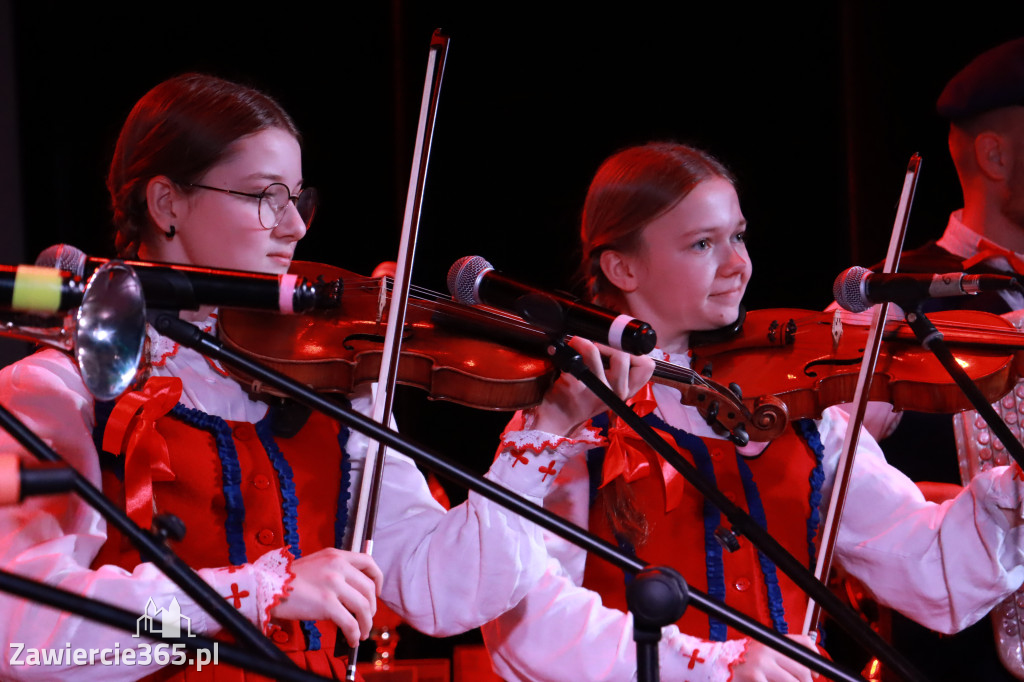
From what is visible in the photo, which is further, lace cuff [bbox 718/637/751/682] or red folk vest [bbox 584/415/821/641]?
red folk vest [bbox 584/415/821/641]

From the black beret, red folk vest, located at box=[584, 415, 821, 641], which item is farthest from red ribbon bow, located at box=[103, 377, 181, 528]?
the black beret

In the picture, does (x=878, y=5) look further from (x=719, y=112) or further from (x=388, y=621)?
(x=388, y=621)

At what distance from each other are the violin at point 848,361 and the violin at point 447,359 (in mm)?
125

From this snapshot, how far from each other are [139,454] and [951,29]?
8.59 ft

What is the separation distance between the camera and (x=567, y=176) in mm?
2873

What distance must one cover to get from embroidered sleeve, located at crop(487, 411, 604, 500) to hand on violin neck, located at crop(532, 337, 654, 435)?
0.07ft

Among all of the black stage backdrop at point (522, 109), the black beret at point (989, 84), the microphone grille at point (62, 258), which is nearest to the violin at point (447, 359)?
the microphone grille at point (62, 258)

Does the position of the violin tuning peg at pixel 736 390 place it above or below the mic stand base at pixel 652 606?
above

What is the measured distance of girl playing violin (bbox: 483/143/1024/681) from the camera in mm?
1485

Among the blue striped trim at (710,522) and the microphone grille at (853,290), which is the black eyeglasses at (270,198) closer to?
the blue striped trim at (710,522)

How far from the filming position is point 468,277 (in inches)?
49.9

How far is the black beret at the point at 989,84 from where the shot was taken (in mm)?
2479

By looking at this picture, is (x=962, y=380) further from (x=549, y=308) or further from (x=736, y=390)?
(x=549, y=308)

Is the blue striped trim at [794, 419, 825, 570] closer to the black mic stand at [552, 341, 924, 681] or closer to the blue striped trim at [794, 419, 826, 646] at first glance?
the blue striped trim at [794, 419, 826, 646]
